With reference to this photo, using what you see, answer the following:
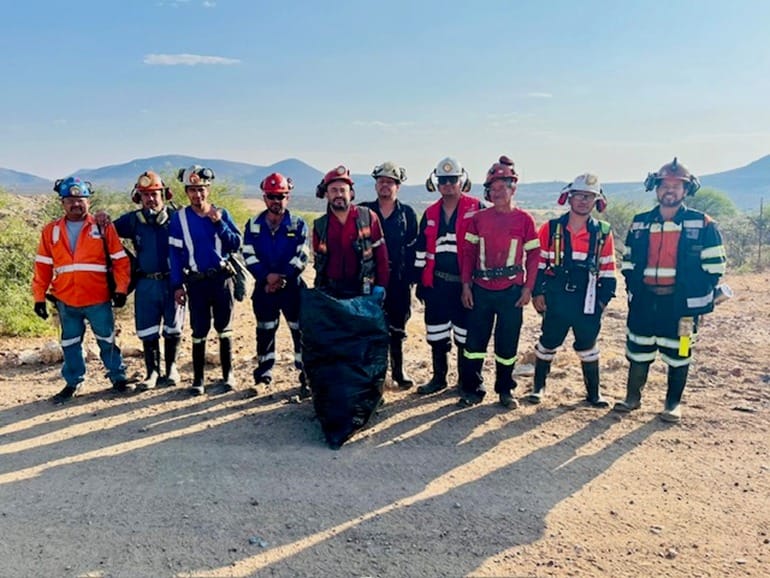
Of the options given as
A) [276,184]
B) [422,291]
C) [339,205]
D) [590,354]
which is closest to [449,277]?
[422,291]

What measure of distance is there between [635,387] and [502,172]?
2326 millimetres

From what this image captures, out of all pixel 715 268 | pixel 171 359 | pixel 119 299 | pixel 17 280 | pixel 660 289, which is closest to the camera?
pixel 715 268

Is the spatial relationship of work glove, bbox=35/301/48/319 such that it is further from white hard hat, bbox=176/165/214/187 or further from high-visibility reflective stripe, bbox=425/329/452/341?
high-visibility reflective stripe, bbox=425/329/452/341

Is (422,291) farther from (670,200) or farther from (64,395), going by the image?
(64,395)

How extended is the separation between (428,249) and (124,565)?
3.56m

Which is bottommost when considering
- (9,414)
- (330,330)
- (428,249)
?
(9,414)

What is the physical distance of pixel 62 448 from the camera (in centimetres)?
453

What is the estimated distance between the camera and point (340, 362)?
15.0 feet

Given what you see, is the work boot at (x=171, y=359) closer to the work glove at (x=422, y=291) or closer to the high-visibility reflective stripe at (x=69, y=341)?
the high-visibility reflective stripe at (x=69, y=341)

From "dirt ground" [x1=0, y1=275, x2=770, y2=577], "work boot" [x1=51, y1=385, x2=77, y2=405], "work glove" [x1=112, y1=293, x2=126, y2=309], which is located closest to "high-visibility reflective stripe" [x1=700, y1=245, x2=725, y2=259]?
"dirt ground" [x1=0, y1=275, x2=770, y2=577]

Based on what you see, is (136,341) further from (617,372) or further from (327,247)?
(617,372)

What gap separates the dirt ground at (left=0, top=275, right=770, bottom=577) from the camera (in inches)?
124

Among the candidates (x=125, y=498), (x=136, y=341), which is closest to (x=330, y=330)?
(x=125, y=498)

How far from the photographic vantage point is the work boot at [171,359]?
5934 millimetres
